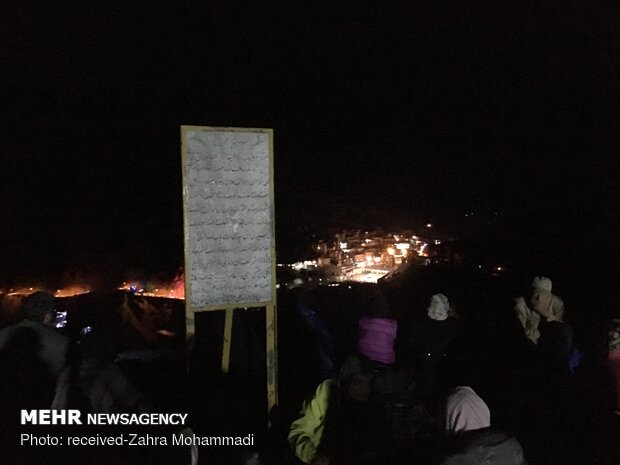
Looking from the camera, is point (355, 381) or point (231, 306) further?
point (231, 306)

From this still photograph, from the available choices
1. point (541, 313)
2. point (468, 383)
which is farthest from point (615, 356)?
point (468, 383)

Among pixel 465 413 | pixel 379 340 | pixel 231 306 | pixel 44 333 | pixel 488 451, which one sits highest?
pixel 231 306

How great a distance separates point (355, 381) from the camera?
12.5 ft

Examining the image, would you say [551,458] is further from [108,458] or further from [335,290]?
[335,290]

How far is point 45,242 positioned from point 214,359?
11.9m

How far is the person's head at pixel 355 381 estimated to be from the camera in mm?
3777

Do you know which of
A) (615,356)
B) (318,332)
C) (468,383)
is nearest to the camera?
(615,356)

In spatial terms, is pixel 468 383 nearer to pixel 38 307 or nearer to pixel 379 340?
pixel 379 340

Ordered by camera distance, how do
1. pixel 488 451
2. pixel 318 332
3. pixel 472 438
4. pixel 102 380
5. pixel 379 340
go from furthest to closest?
pixel 318 332 → pixel 379 340 → pixel 102 380 → pixel 472 438 → pixel 488 451

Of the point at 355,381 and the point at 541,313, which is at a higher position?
the point at 541,313

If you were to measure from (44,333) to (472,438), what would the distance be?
3.10m

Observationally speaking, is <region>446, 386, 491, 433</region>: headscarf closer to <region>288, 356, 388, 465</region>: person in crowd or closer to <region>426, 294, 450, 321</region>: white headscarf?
<region>288, 356, 388, 465</region>: person in crowd

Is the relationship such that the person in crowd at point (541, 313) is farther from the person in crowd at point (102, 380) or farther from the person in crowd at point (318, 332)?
the person in crowd at point (102, 380)

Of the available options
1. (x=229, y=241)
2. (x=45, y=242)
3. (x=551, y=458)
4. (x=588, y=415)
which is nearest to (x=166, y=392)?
(x=229, y=241)
